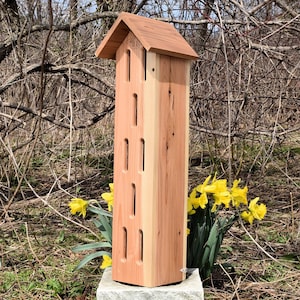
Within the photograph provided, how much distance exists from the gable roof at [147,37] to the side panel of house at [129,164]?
5cm

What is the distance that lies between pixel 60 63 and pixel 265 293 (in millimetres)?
2385

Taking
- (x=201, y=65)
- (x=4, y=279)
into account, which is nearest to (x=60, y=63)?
(x=201, y=65)

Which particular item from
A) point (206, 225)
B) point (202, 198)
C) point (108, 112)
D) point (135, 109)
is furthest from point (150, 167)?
point (108, 112)

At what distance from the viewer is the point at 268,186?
4.98m

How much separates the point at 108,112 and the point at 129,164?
1971 millimetres

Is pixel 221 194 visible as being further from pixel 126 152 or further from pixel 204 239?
pixel 126 152

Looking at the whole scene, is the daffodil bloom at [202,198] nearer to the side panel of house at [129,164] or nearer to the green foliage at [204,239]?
the green foliage at [204,239]

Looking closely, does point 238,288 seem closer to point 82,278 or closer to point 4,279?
point 82,278

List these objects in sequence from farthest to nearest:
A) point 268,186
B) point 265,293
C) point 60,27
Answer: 1. point 268,186
2. point 60,27
3. point 265,293

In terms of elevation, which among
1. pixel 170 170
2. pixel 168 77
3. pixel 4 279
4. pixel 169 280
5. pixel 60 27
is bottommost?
pixel 4 279

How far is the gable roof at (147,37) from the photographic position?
2.24m

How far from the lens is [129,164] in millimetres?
2338

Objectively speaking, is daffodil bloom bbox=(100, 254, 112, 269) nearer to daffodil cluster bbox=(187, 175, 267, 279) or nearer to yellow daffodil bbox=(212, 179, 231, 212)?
daffodil cluster bbox=(187, 175, 267, 279)

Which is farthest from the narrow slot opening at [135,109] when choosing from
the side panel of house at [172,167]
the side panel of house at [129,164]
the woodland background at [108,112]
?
the woodland background at [108,112]
